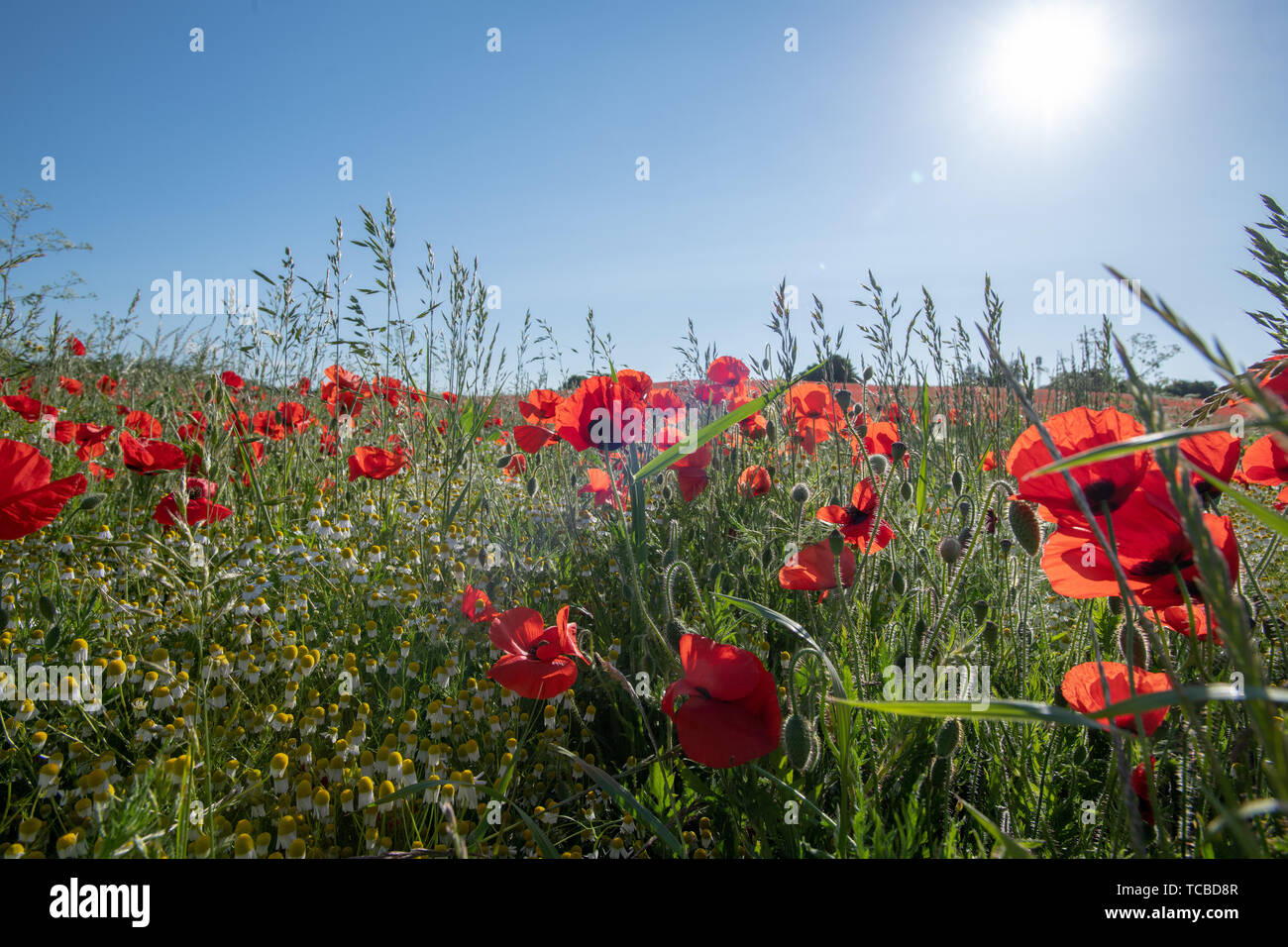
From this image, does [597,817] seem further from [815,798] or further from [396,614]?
[396,614]

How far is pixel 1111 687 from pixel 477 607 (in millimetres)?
1546

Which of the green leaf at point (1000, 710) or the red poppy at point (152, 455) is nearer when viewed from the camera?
the green leaf at point (1000, 710)

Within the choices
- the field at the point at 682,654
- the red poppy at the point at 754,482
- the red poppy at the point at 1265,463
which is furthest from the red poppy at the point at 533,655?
the red poppy at the point at 754,482

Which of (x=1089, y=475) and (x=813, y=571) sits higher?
(x=1089, y=475)

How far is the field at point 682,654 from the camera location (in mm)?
925

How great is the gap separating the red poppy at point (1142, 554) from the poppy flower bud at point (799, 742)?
1.48ft

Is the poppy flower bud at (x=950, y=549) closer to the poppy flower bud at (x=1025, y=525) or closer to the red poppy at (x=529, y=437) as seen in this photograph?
the poppy flower bud at (x=1025, y=525)

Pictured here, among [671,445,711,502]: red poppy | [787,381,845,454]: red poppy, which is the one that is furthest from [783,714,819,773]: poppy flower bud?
[787,381,845,454]: red poppy

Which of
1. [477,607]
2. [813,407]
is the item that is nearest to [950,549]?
[477,607]

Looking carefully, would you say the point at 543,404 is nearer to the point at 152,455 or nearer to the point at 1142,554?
the point at 152,455

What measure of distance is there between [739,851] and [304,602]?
156cm

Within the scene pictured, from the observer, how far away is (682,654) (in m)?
1.17
